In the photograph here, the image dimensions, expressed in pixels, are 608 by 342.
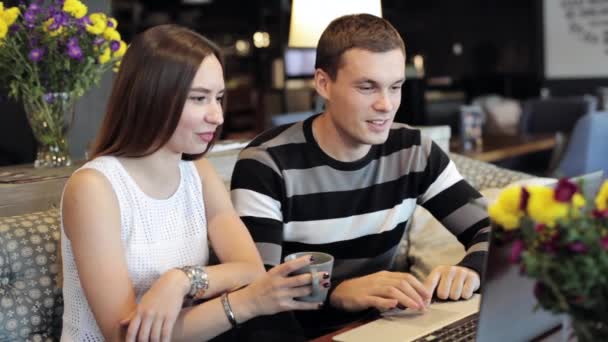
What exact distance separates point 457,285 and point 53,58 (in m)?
1.38

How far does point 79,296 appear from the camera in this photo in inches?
61.9

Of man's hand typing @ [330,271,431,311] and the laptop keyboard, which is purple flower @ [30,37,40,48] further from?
the laptop keyboard

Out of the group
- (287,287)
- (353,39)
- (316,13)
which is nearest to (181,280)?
(287,287)

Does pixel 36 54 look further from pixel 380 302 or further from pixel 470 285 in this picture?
pixel 470 285

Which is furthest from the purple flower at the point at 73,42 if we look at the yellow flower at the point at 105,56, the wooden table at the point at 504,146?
the wooden table at the point at 504,146

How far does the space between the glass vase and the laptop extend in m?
1.32

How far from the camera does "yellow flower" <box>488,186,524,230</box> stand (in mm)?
817

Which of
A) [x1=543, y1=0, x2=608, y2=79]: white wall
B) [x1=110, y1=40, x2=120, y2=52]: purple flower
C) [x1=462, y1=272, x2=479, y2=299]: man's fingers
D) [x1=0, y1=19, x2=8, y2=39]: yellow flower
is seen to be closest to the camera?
[x1=462, y1=272, x2=479, y2=299]: man's fingers

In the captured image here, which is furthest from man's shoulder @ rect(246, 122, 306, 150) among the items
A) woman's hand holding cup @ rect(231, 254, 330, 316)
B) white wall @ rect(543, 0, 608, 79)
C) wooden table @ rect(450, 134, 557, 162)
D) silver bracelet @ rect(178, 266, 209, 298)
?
white wall @ rect(543, 0, 608, 79)

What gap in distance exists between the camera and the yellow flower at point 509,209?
0.82m

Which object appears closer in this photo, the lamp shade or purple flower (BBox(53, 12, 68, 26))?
purple flower (BBox(53, 12, 68, 26))

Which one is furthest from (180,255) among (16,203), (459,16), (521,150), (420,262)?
(459,16)

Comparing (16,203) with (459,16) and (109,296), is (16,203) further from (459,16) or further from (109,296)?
(459,16)

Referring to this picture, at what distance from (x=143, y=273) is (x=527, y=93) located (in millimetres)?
8251
